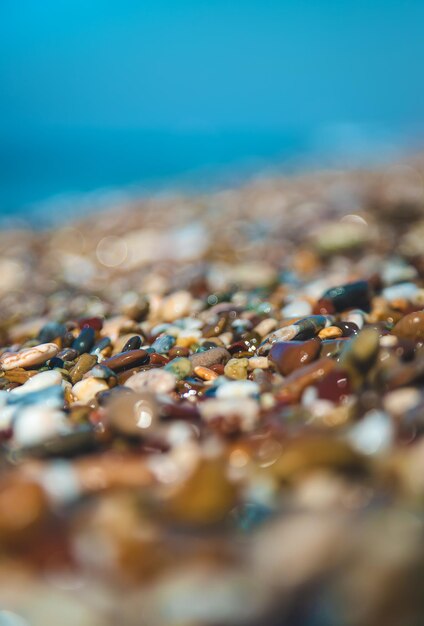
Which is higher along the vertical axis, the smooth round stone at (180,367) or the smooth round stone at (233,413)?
the smooth round stone at (180,367)

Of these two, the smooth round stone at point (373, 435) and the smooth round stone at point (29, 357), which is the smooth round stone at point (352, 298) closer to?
the smooth round stone at point (373, 435)

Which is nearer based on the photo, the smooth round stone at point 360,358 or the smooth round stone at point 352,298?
the smooth round stone at point 360,358

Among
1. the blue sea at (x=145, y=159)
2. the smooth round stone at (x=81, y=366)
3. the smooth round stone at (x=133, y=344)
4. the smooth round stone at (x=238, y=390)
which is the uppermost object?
the blue sea at (x=145, y=159)

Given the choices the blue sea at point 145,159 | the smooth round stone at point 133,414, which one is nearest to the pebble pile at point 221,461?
the smooth round stone at point 133,414

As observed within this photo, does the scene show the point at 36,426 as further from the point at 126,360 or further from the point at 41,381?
the point at 126,360

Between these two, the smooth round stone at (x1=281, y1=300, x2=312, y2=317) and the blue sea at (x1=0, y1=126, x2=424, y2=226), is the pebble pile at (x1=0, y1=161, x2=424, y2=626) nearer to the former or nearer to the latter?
the smooth round stone at (x1=281, y1=300, x2=312, y2=317)

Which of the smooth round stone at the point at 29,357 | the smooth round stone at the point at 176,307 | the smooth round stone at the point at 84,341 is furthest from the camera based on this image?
the smooth round stone at the point at 176,307

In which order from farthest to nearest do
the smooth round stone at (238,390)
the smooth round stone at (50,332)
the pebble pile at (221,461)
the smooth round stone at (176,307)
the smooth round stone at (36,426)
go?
the smooth round stone at (176,307)
the smooth round stone at (50,332)
the smooth round stone at (238,390)
the smooth round stone at (36,426)
the pebble pile at (221,461)

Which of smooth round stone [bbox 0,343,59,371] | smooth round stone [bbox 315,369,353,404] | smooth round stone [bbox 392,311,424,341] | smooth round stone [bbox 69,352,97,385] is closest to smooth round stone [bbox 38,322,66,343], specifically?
smooth round stone [bbox 0,343,59,371]
